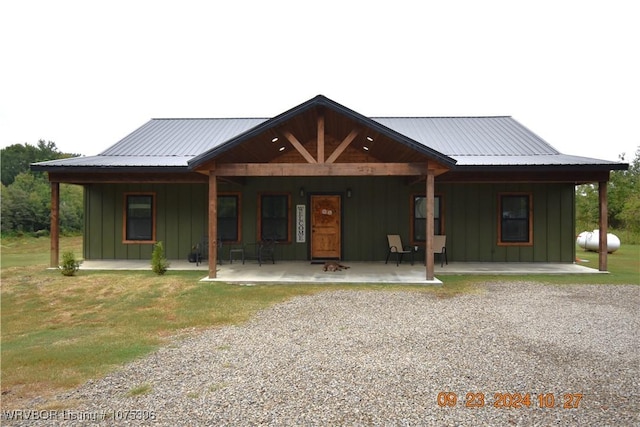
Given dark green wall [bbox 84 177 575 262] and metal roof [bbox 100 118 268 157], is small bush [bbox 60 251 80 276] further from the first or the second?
metal roof [bbox 100 118 268 157]

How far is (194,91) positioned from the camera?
1366 inches

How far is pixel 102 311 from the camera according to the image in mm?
5602

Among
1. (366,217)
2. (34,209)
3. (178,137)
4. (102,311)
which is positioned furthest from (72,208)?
(102,311)

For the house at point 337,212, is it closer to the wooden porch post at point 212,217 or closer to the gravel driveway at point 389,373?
the wooden porch post at point 212,217

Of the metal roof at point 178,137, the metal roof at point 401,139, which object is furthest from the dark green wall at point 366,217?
the metal roof at point 178,137

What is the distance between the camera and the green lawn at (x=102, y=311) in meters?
3.44

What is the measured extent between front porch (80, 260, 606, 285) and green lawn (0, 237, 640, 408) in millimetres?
447

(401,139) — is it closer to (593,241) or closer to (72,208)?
(593,241)

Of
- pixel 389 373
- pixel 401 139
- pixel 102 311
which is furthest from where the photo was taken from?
pixel 401 139

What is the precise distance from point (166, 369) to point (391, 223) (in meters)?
8.22

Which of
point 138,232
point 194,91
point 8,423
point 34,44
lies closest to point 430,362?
point 8,423

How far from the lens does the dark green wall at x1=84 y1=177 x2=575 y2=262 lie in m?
10.6

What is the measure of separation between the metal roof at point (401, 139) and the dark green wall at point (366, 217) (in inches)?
39.0

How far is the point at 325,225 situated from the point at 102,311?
252 inches
